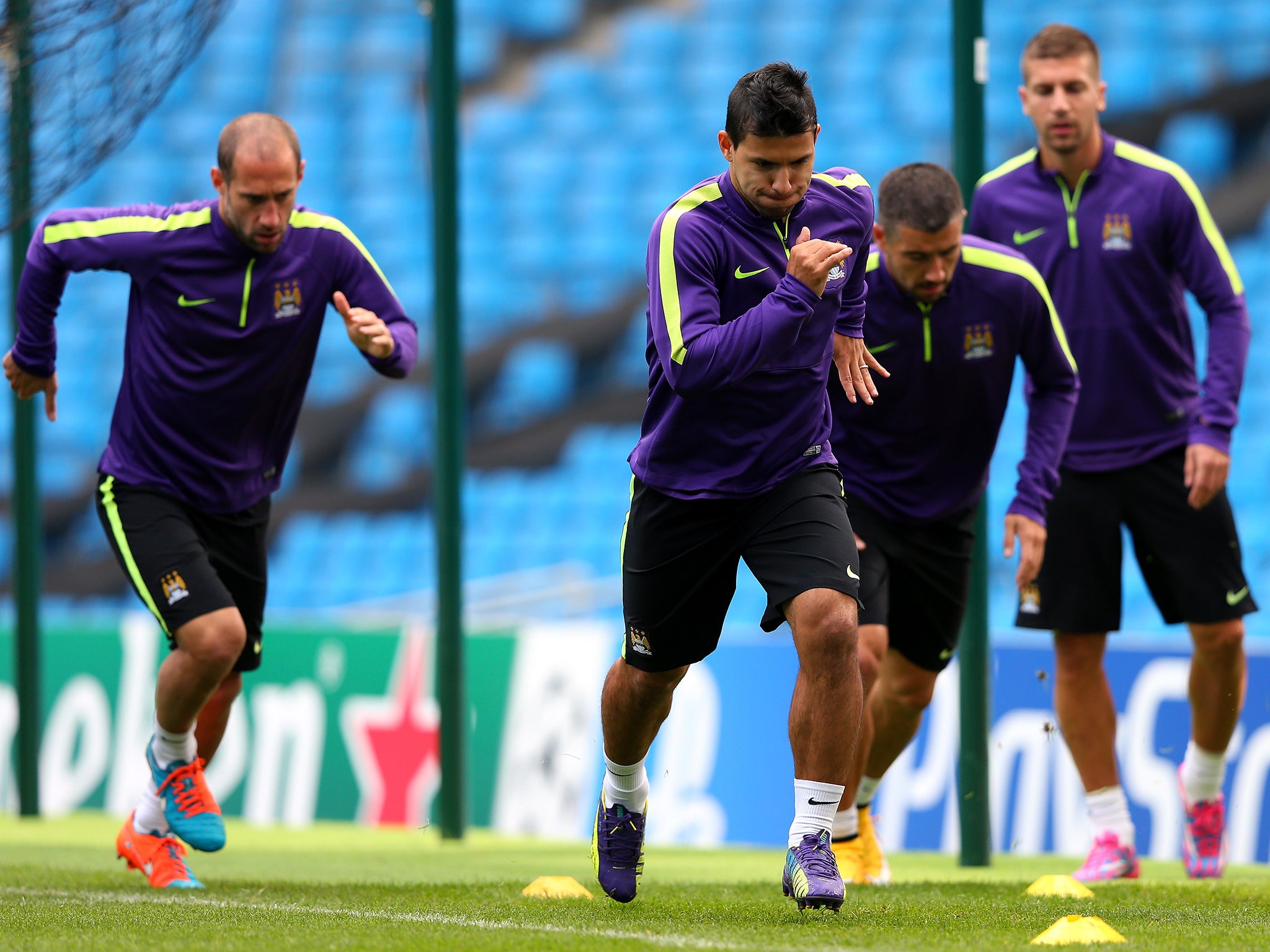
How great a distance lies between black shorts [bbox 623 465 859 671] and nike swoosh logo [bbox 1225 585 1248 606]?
182 cm

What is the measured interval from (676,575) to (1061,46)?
2.44 m

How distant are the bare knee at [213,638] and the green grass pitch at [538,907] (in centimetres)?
64

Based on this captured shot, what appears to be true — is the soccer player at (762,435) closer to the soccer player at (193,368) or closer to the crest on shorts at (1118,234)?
the soccer player at (193,368)

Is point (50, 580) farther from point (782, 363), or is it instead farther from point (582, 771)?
point (782, 363)

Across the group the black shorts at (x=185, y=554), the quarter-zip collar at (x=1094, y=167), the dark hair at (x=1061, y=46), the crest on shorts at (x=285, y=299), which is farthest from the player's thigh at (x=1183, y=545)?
the black shorts at (x=185, y=554)

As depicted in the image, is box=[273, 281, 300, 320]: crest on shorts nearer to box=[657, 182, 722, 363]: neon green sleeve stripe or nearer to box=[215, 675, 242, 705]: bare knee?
box=[215, 675, 242, 705]: bare knee

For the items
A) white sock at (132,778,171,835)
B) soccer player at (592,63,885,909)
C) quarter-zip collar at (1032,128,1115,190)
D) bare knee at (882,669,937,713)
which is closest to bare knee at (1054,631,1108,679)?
bare knee at (882,669,937,713)

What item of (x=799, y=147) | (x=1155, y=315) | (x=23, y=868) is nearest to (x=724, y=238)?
(x=799, y=147)

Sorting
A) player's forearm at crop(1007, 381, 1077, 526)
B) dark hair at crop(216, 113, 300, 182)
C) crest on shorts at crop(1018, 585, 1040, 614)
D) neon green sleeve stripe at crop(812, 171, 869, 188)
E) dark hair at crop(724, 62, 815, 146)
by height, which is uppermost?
dark hair at crop(216, 113, 300, 182)

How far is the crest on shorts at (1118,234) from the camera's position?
546cm

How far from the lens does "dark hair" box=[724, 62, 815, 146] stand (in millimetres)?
3781

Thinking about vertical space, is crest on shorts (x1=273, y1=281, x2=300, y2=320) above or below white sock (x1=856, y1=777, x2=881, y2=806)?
above

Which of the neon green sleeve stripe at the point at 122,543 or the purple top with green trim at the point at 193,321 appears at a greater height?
the purple top with green trim at the point at 193,321

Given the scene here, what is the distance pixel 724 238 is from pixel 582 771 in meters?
4.56
